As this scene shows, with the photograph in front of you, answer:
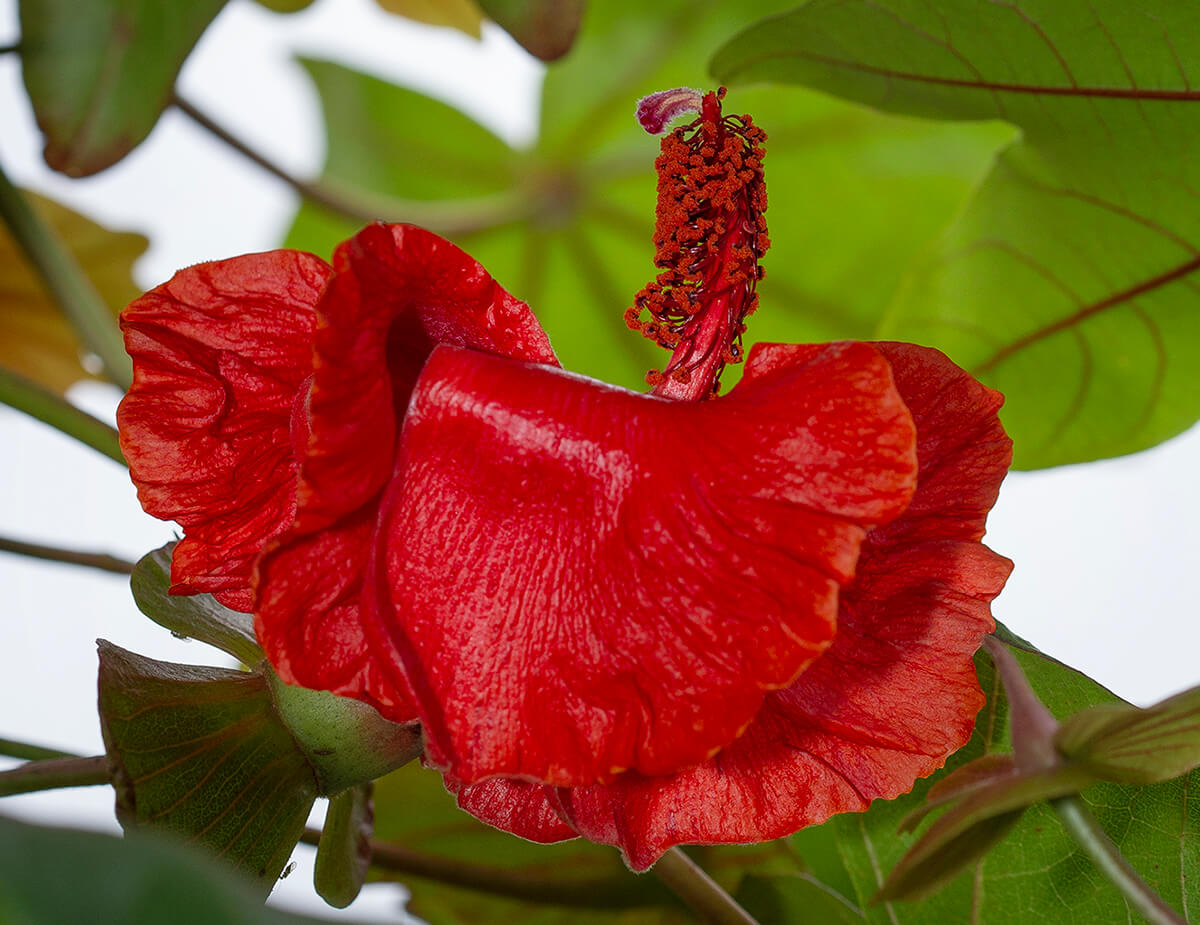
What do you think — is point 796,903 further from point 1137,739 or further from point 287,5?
point 287,5

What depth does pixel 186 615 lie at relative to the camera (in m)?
0.30

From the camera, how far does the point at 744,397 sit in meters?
0.24

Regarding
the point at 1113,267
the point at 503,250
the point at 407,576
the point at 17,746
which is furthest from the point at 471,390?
the point at 503,250

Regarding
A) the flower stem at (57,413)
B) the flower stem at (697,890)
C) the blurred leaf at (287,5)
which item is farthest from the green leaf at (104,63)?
the flower stem at (697,890)

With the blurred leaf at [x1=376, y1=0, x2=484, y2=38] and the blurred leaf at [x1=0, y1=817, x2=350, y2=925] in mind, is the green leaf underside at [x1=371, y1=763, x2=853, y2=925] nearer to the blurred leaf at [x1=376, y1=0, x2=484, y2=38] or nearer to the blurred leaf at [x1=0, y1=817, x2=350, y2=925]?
the blurred leaf at [x1=0, y1=817, x2=350, y2=925]

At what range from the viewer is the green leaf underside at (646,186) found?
64 centimetres

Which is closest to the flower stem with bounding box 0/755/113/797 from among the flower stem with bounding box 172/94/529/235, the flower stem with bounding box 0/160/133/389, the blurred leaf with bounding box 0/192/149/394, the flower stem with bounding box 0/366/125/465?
the flower stem with bounding box 0/366/125/465

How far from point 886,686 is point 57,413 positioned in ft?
0.94

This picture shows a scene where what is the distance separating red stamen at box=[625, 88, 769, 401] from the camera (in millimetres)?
289

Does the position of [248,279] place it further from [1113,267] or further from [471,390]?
[1113,267]

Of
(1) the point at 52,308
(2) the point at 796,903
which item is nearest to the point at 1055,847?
(2) the point at 796,903

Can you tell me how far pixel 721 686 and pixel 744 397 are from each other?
0.20ft

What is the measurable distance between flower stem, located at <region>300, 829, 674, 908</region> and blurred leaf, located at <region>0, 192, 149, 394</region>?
0.40 meters

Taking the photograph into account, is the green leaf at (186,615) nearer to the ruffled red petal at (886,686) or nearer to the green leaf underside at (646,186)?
the ruffled red petal at (886,686)
